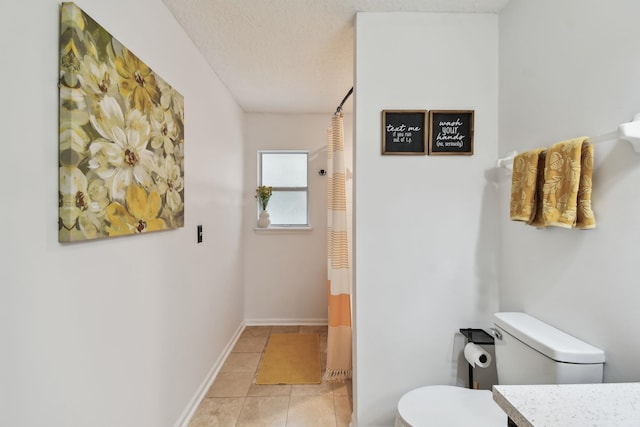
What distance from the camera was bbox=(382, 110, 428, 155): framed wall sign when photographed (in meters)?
1.67

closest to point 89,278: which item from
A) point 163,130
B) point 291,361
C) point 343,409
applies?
point 163,130

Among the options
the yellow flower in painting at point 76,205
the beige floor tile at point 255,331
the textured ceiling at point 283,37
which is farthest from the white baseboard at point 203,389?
the textured ceiling at point 283,37

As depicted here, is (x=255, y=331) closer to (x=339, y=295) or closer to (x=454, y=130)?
(x=339, y=295)

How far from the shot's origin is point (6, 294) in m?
0.76

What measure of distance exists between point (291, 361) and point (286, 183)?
188 cm

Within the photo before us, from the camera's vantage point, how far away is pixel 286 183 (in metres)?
3.46

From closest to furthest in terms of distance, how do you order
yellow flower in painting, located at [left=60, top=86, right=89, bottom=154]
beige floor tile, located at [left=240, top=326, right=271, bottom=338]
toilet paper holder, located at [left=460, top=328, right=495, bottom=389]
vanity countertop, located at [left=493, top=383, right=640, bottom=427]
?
vanity countertop, located at [left=493, top=383, right=640, bottom=427] < yellow flower in painting, located at [left=60, top=86, right=89, bottom=154] < toilet paper holder, located at [left=460, top=328, right=495, bottom=389] < beige floor tile, located at [left=240, top=326, right=271, bottom=338]

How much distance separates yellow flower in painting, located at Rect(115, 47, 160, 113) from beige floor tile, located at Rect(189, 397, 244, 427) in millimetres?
1823

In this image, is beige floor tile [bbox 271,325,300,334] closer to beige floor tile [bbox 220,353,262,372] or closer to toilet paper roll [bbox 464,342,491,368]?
beige floor tile [bbox 220,353,262,372]

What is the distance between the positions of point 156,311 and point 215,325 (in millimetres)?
985

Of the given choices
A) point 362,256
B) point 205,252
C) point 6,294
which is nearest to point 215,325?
point 205,252

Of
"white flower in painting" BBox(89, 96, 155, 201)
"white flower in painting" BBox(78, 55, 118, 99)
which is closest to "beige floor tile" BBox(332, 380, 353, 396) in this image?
"white flower in painting" BBox(89, 96, 155, 201)

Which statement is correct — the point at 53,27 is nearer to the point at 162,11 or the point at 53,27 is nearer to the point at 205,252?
the point at 162,11

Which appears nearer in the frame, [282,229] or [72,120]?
[72,120]
